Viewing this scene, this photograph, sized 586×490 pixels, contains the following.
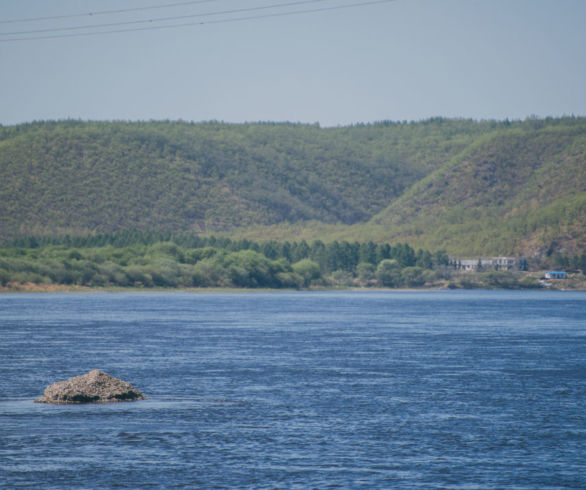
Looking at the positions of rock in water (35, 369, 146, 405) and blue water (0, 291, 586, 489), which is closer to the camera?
blue water (0, 291, 586, 489)

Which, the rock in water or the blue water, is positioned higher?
the rock in water

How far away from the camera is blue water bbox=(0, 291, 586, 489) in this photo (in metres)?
35.8

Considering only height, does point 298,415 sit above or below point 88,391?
below

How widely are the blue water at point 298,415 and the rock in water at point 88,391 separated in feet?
3.49

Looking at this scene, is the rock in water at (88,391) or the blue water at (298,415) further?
the rock in water at (88,391)

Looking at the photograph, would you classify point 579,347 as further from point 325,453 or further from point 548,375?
point 325,453

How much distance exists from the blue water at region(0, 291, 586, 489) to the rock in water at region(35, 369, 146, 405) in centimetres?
106

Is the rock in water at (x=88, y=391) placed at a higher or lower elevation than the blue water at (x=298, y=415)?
higher

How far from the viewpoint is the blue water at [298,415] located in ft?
117

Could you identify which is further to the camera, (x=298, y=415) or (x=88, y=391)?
(x=88, y=391)

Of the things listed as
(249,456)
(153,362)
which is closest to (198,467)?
(249,456)

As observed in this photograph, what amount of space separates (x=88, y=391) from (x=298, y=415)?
10998 mm

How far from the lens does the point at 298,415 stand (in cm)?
4766

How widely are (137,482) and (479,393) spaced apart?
28.1m
